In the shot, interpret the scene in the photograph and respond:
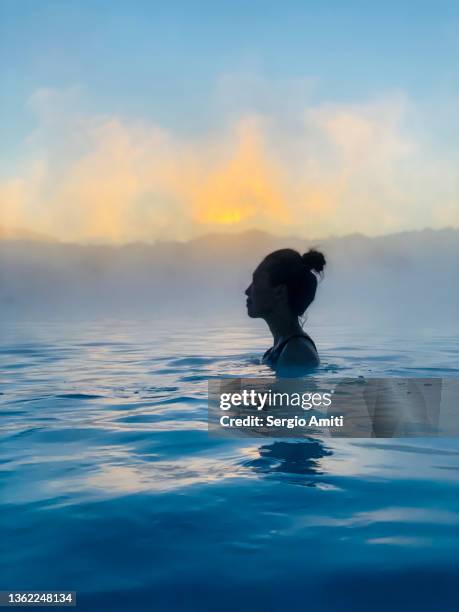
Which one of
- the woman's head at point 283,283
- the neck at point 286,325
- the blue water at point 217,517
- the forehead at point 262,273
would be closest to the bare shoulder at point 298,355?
the neck at point 286,325

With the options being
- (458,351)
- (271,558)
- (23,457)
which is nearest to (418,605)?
(271,558)

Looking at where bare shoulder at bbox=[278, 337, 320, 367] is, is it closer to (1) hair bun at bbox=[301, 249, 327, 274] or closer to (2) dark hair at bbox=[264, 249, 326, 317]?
(2) dark hair at bbox=[264, 249, 326, 317]

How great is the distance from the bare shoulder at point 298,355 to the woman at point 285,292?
0.01 meters

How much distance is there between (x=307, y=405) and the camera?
5254 mm

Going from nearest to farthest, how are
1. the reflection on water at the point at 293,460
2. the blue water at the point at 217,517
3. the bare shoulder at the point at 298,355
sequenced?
the blue water at the point at 217,517 < the reflection on water at the point at 293,460 < the bare shoulder at the point at 298,355

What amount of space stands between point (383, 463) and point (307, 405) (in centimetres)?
183

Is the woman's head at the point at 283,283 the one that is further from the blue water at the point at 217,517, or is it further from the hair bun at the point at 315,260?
the blue water at the point at 217,517

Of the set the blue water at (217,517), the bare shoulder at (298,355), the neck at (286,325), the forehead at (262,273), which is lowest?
the blue water at (217,517)

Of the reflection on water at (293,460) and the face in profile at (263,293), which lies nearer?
the reflection on water at (293,460)

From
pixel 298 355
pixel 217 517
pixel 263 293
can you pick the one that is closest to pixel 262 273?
pixel 263 293

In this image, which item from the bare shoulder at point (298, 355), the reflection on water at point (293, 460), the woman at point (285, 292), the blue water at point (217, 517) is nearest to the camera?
the blue water at point (217, 517)

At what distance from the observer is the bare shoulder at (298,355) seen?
673cm

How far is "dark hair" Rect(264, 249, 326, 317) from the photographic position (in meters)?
6.88

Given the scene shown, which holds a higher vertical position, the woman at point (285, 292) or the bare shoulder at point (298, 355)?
the woman at point (285, 292)
